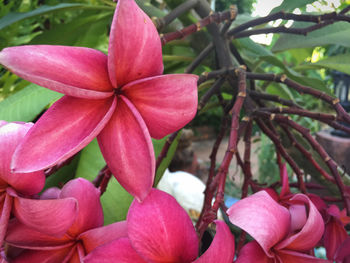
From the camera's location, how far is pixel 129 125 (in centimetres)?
18

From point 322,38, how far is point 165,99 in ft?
1.27

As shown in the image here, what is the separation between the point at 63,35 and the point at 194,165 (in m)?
2.20

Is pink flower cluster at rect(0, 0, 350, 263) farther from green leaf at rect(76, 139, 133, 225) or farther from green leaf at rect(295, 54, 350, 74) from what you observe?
green leaf at rect(295, 54, 350, 74)

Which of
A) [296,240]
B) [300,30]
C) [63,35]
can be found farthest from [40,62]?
[63,35]

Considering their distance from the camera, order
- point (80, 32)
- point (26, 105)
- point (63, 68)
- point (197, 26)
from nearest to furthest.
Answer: point (63, 68) < point (197, 26) < point (26, 105) < point (80, 32)

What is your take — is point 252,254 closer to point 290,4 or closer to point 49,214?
point 49,214

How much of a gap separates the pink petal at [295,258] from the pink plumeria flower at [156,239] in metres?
0.04

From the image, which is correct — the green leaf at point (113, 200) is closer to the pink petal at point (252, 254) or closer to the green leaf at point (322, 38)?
the pink petal at point (252, 254)

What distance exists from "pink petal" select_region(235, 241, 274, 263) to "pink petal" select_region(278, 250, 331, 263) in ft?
0.04

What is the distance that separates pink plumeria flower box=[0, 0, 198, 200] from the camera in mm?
163

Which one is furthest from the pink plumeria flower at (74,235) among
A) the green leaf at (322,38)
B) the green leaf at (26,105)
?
the green leaf at (322,38)

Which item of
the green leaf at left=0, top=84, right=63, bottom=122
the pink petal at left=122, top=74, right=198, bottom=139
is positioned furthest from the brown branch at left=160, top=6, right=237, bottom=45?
the green leaf at left=0, top=84, right=63, bottom=122

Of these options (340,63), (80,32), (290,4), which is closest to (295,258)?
(290,4)

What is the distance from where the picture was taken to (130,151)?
0.57 ft
